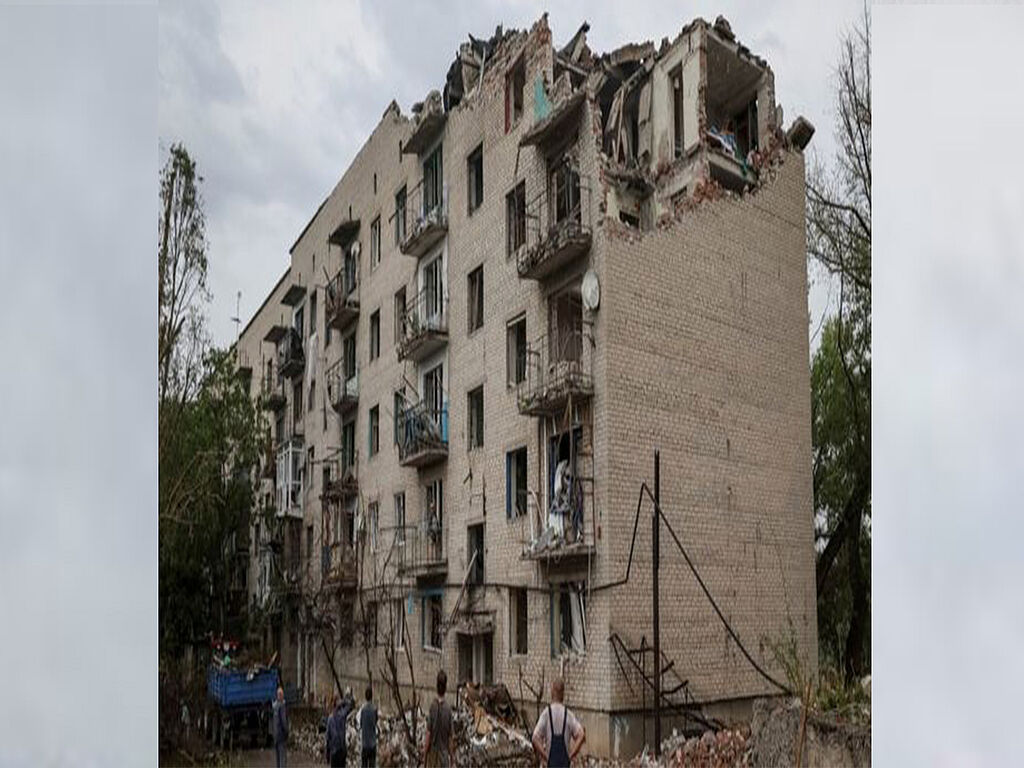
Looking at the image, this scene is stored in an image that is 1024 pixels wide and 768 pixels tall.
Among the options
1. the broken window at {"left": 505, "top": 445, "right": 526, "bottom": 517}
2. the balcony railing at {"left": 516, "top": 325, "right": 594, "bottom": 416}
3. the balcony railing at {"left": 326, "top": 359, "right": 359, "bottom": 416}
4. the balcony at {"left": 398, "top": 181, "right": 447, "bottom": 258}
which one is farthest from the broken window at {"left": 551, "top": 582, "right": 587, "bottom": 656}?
the balcony at {"left": 398, "top": 181, "right": 447, "bottom": 258}

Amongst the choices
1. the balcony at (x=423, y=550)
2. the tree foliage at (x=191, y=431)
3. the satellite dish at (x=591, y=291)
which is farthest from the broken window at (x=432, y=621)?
the satellite dish at (x=591, y=291)

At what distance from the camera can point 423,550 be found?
6332 mm

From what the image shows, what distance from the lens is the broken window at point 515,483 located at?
5.95 m

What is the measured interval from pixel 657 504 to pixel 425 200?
196 centimetres

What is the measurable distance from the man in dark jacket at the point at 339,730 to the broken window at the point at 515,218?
2.28 m

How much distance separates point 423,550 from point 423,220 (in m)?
1.61

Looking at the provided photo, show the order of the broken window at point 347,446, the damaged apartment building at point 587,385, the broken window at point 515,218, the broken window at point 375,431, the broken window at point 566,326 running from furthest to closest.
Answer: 1. the broken window at point 347,446
2. the broken window at point 375,431
3. the broken window at point 515,218
4. the broken window at point 566,326
5. the damaged apartment building at point 587,385

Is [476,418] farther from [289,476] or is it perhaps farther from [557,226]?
[289,476]

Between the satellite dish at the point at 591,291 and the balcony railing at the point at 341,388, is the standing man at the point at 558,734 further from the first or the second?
the balcony railing at the point at 341,388

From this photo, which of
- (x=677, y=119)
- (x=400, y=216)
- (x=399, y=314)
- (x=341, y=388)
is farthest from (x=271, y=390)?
(x=677, y=119)

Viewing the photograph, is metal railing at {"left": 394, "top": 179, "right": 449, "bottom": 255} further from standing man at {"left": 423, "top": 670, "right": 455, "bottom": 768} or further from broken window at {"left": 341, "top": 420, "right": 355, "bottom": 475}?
standing man at {"left": 423, "top": 670, "right": 455, "bottom": 768}
